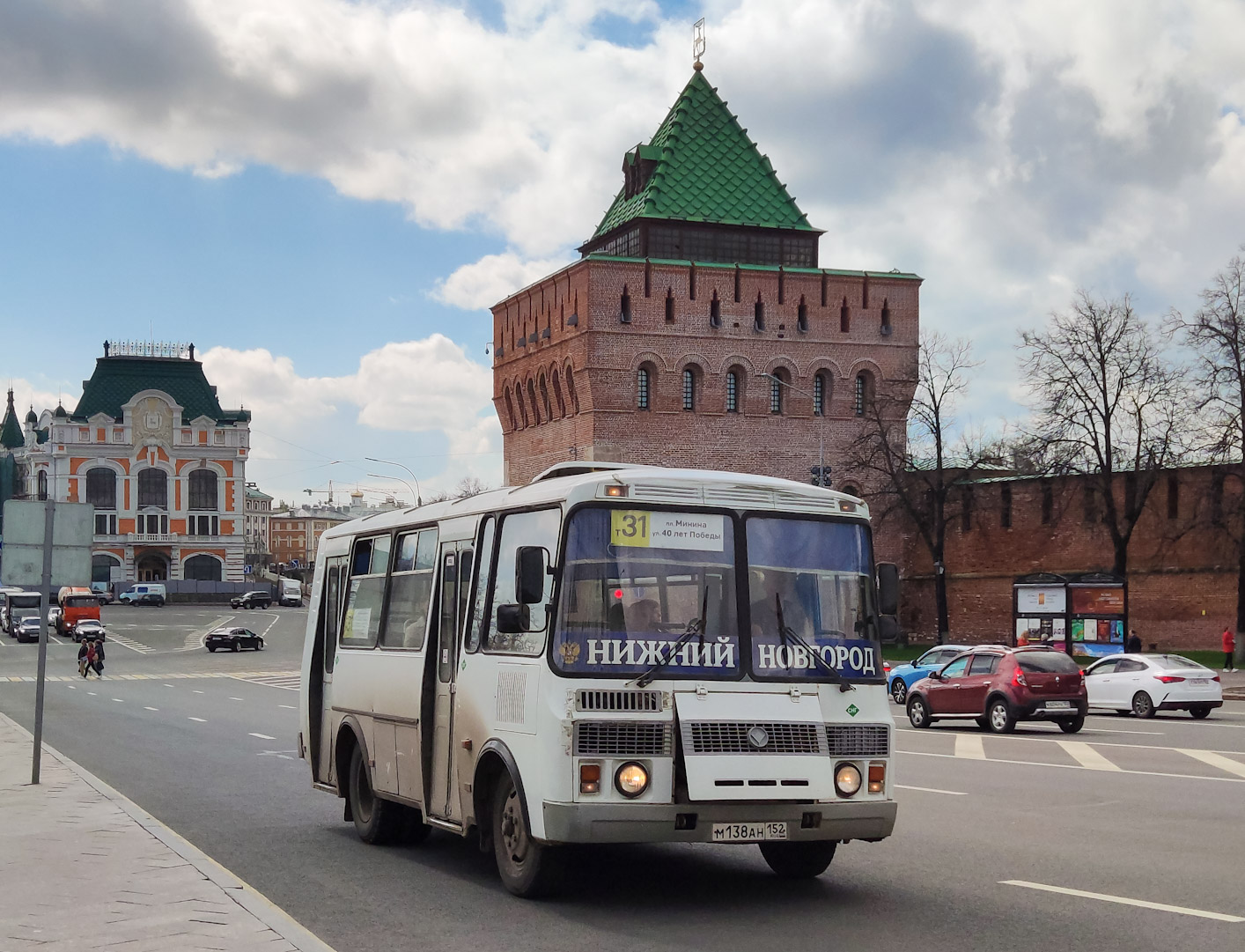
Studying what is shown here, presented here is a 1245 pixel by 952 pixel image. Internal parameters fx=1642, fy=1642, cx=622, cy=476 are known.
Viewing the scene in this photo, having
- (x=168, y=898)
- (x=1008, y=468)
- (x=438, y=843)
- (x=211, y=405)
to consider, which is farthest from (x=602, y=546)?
(x=211, y=405)

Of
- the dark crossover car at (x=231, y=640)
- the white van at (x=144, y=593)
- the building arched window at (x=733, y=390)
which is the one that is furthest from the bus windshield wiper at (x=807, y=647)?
the white van at (x=144, y=593)

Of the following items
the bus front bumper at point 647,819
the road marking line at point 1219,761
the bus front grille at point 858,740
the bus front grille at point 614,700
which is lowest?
the road marking line at point 1219,761

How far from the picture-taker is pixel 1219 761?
64.9 feet

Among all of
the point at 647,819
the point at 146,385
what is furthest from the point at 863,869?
the point at 146,385

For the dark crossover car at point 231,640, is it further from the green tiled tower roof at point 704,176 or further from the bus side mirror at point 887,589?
the bus side mirror at point 887,589

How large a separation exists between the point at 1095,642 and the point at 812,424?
33.8m

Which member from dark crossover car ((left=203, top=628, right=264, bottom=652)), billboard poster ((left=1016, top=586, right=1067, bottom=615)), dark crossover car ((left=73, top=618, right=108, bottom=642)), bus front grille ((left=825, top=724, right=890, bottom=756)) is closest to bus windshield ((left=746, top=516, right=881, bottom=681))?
bus front grille ((left=825, top=724, right=890, bottom=756))

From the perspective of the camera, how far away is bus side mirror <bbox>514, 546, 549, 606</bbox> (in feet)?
31.0

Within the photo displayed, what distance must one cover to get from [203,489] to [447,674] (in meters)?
125

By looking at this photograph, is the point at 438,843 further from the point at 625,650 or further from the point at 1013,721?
the point at 1013,721

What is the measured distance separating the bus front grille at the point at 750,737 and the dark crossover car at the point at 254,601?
4248 inches

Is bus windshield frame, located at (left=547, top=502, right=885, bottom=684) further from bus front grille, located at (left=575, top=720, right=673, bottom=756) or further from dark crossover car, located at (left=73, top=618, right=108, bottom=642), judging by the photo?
dark crossover car, located at (left=73, top=618, right=108, bottom=642)

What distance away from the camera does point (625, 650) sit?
9648 millimetres

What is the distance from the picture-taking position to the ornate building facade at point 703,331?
7306 centimetres
